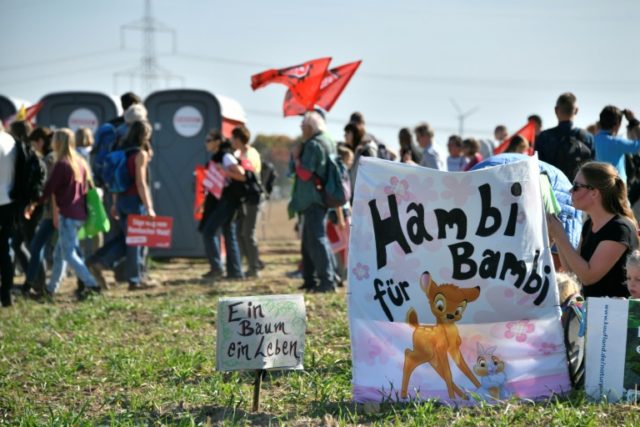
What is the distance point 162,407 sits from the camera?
6.09 meters

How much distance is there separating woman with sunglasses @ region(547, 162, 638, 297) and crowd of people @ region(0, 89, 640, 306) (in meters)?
1.97

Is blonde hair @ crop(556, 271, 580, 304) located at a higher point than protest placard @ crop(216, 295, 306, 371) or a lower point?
higher

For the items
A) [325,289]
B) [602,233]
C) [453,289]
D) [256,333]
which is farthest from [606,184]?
[325,289]

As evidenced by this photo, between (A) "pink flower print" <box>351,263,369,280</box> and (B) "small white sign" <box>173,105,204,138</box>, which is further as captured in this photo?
(B) "small white sign" <box>173,105,204,138</box>

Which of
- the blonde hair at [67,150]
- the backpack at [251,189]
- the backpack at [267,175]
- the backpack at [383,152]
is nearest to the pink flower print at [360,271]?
the backpack at [383,152]

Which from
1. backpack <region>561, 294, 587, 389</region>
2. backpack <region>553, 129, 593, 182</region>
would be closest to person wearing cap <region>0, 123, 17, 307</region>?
backpack <region>553, 129, 593, 182</region>

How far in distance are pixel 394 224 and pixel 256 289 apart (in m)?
6.20

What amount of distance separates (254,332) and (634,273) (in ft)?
7.10

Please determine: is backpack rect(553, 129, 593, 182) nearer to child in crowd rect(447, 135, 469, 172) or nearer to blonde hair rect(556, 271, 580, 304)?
blonde hair rect(556, 271, 580, 304)

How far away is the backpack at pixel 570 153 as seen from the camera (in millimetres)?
9586

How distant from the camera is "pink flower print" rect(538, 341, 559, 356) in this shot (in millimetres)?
5852

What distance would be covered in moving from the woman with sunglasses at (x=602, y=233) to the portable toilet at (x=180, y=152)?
11295 millimetres

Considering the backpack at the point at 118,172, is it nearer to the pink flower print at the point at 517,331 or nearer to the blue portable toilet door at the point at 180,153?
the blue portable toilet door at the point at 180,153

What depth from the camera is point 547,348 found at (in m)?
5.86
